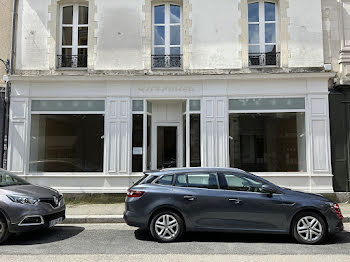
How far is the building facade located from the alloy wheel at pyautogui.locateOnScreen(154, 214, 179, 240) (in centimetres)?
407

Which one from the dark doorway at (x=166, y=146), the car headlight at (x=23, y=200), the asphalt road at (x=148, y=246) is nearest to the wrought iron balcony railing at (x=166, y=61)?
the dark doorway at (x=166, y=146)

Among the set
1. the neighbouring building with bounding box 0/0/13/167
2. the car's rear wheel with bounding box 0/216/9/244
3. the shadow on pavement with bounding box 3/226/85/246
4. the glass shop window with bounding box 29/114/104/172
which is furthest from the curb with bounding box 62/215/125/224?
the neighbouring building with bounding box 0/0/13/167

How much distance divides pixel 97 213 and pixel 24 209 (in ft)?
8.97

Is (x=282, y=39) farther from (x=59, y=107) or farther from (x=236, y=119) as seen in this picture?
(x=59, y=107)

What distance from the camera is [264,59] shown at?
407 inches

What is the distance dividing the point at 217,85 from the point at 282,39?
2657mm

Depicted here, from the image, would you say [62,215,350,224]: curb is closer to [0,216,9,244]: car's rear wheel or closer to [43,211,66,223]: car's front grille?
[43,211,66,223]: car's front grille

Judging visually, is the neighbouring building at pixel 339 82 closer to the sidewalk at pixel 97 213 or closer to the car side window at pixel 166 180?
the sidewalk at pixel 97 213

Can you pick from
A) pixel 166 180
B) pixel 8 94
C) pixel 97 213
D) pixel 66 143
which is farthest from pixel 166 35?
pixel 97 213

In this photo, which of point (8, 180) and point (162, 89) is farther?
point (162, 89)

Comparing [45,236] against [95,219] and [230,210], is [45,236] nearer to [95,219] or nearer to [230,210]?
[95,219]

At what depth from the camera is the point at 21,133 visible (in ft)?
33.3

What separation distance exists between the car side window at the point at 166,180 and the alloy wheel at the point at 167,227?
2.07 feet

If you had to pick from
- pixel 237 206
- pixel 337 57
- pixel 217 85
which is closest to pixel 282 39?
pixel 337 57
